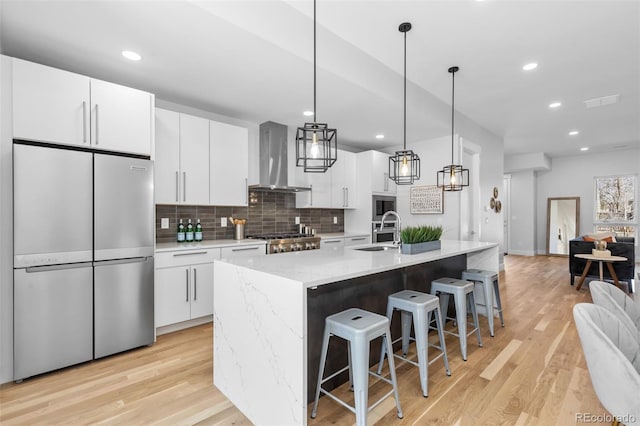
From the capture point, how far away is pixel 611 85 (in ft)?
12.2

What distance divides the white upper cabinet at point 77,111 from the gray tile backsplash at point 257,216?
106 cm

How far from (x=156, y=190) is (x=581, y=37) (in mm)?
4213

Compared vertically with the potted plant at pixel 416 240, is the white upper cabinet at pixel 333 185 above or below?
above

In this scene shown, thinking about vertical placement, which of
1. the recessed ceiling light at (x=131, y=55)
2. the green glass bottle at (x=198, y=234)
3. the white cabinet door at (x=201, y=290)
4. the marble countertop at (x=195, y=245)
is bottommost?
the white cabinet door at (x=201, y=290)

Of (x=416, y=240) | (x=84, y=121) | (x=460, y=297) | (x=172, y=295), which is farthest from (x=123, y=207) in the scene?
(x=460, y=297)

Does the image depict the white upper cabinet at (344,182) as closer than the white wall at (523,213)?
Yes

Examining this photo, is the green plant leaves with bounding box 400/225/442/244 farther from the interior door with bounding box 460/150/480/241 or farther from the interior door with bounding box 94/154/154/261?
the interior door with bounding box 460/150/480/241

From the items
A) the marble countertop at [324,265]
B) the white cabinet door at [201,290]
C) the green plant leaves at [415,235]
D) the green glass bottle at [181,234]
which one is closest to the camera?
the marble countertop at [324,265]

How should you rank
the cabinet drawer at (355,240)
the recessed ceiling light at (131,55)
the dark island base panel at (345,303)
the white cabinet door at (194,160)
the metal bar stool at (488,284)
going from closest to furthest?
the dark island base panel at (345,303)
the recessed ceiling light at (131,55)
the metal bar stool at (488,284)
the white cabinet door at (194,160)
the cabinet drawer at (355,240)

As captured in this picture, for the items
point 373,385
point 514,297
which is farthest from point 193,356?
point 514,297

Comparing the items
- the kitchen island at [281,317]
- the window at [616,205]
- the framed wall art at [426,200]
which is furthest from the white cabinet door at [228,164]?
the window at [616,205]

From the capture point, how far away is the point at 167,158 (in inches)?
131

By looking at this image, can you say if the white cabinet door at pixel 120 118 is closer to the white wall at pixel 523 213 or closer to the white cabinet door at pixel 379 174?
the white cabinet door at pixel 379 174

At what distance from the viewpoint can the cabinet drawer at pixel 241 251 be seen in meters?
3.47
